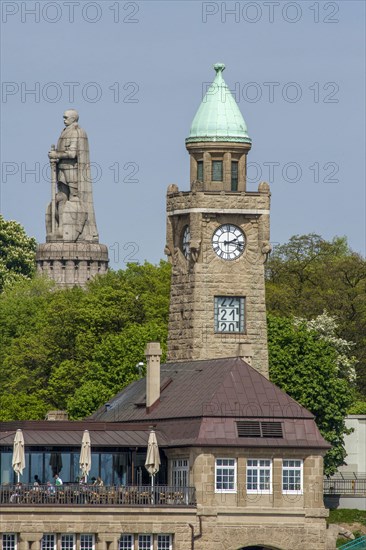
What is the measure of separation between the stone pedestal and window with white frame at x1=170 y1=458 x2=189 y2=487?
294 ft

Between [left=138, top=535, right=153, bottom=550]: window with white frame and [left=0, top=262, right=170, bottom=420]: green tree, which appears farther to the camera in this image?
[left=0, top=262, right=170, bottom=420]: green tree

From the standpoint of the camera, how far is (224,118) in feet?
393

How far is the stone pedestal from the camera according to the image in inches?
7712

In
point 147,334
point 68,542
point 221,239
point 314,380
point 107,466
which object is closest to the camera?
point 68,542

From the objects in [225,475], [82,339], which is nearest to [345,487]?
[82,339]

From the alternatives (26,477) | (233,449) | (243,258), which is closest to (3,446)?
(26,477)

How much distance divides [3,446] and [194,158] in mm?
20985

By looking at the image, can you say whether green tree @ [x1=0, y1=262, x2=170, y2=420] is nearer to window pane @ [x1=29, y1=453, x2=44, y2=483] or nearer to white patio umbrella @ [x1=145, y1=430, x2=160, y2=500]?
window pane @ [x1=29, y1=453, x2=44, y2=483]

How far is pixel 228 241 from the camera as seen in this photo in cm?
11962

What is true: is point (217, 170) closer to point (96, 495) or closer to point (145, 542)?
point (96, 495)

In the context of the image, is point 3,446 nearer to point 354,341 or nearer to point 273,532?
point 273,532

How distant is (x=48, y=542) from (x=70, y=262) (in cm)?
9661

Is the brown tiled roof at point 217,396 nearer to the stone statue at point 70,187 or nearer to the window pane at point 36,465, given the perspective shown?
the window pane at point 36,465

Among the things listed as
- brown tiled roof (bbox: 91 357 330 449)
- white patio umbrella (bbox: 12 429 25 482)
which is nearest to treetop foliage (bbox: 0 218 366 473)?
brown tiled roof (bbox: 91 357 330 449)
